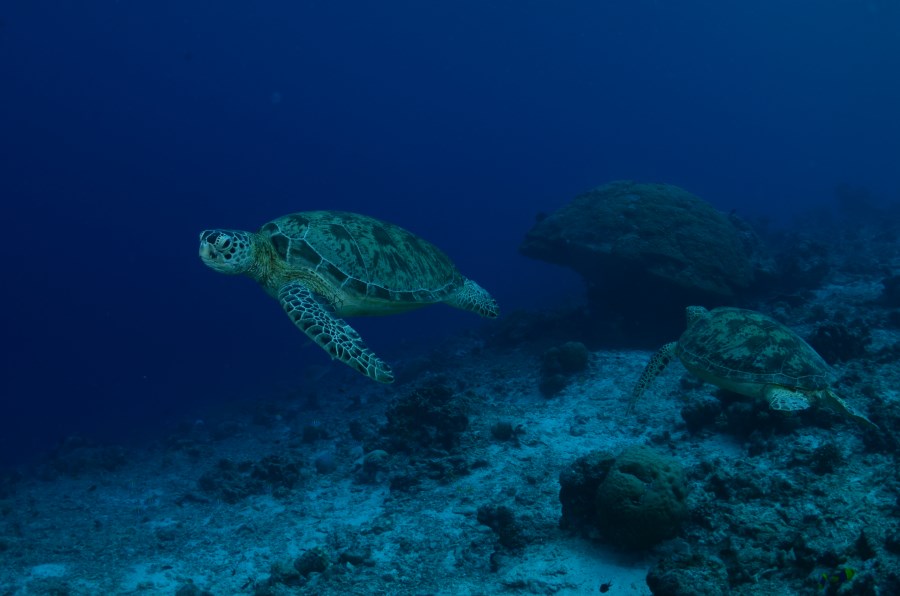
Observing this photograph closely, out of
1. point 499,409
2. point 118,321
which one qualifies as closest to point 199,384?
point 499,409

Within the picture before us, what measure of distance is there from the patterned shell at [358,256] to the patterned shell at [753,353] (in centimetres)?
408

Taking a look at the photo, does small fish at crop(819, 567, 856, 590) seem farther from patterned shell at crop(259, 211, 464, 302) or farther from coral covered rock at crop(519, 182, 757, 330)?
coral covered rock at crop(519, 182, 757, 330)

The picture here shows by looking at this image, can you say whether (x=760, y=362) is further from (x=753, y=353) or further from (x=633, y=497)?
(x=633, y=497)

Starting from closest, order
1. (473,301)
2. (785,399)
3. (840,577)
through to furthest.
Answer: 1. (840,577)
2. (785,399)
3. (473,301)

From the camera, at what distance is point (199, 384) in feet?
103

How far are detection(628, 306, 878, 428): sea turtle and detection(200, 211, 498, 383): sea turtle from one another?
4128mm

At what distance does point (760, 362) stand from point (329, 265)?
6.03 m

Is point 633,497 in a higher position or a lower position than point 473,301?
lower

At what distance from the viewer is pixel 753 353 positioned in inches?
243

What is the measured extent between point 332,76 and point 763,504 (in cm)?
15382

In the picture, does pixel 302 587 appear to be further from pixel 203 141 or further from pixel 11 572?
pixel 203 141

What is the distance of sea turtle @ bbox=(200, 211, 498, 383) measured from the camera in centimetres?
705

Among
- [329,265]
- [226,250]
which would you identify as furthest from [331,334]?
[226,250]

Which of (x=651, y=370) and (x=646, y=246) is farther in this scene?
(x=646, y=246)
